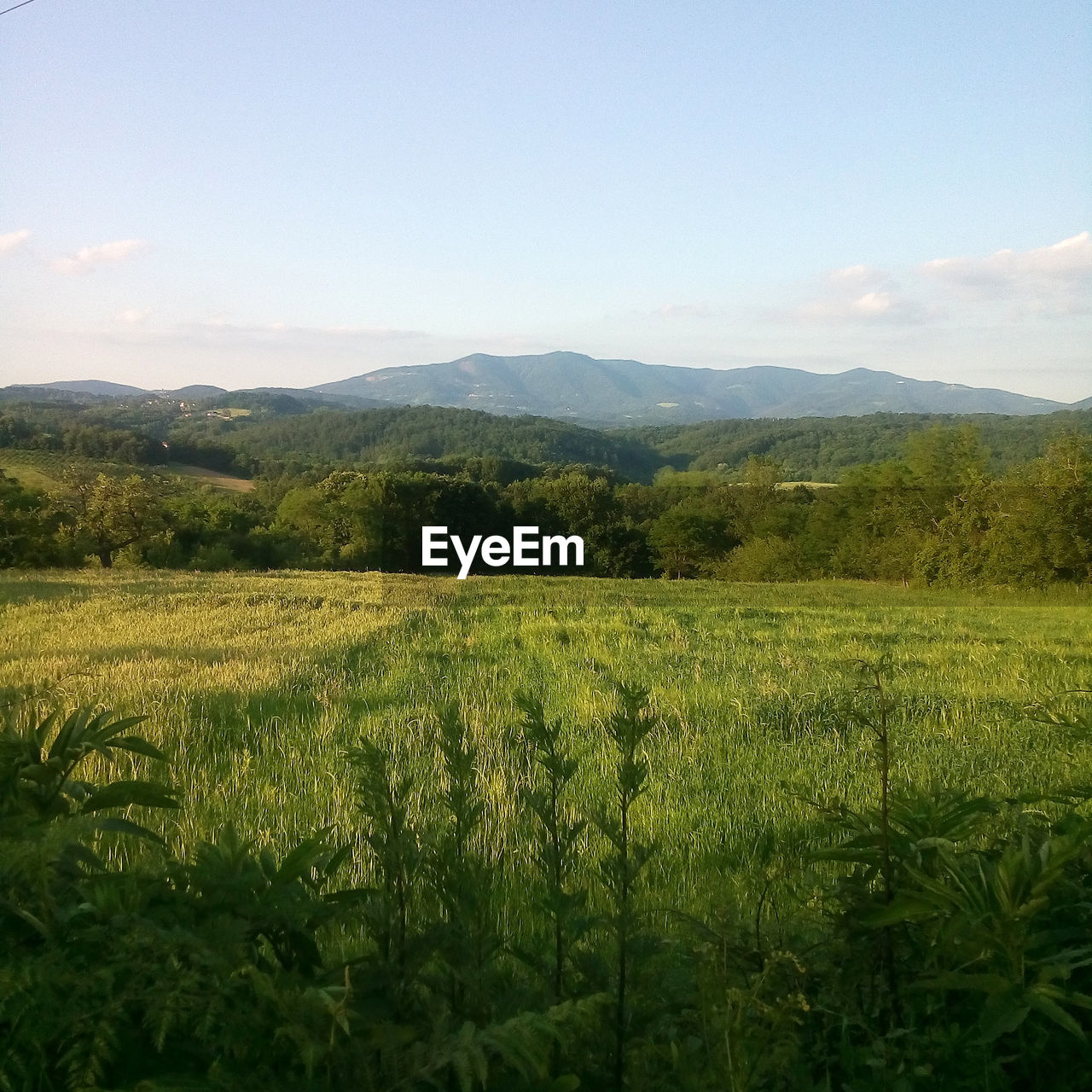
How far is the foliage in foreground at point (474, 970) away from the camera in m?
0.97

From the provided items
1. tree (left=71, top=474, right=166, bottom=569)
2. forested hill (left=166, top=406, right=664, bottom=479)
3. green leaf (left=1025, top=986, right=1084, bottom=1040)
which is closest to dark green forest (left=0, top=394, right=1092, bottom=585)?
tree (left=71, top=474, right=166, bottom=569)

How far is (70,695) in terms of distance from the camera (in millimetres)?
4871

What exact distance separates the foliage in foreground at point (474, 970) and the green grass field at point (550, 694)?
352 mm

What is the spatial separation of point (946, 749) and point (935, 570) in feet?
100

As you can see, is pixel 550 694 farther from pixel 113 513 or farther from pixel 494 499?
pixel 494 499

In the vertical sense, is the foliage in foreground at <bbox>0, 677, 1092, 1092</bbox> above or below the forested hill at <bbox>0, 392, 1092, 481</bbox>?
below

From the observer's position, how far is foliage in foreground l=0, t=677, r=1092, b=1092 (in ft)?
3.20

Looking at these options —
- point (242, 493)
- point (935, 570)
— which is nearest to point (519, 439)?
point (242, 493)

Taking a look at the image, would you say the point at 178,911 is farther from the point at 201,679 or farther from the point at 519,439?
the point at 519,439

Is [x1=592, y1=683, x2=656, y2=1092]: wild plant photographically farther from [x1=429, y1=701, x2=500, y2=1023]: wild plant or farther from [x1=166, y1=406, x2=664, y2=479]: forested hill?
[x1=166, y1=406, x2=664, y2=479]: forested hill

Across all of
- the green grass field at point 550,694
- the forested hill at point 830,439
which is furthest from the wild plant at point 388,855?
the forested hill at point 830,439

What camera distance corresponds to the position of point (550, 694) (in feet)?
20.1

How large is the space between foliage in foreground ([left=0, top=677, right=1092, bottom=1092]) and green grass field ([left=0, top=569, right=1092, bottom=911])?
1.16 ft

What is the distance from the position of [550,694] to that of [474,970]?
486cm
